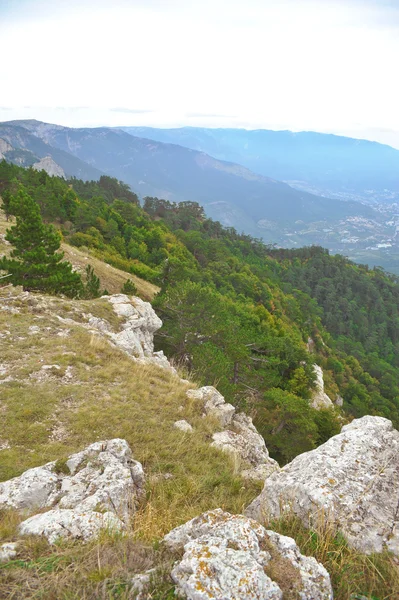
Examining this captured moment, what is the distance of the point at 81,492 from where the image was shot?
498 centimetres

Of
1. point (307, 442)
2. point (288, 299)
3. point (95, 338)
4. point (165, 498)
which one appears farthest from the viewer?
point (288, 299)

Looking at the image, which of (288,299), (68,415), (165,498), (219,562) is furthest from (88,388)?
(288,299)

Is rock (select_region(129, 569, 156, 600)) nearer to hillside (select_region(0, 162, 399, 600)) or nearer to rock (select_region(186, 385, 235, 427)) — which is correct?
hillside (select_region(0, 162, 399, 600))

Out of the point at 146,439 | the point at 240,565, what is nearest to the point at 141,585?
the point at 240,565

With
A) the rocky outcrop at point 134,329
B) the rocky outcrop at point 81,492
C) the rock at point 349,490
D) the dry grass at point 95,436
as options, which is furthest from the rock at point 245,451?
the rocky outcrop at point 134,329

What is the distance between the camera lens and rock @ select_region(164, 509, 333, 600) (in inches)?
114

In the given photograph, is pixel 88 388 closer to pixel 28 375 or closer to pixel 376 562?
pixel 28 375

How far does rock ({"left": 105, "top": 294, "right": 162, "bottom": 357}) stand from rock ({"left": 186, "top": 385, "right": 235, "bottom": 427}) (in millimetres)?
4250

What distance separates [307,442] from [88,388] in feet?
50.8

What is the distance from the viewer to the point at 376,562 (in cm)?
367

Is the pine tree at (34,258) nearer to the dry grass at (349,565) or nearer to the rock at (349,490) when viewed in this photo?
the rock at (349,490)

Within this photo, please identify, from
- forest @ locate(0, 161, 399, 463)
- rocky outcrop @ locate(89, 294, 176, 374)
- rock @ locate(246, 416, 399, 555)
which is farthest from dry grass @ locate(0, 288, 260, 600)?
forest @ locate(0, 161, 399, 463)

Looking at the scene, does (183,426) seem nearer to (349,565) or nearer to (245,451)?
(245,451)

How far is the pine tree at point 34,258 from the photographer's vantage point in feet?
54.0
